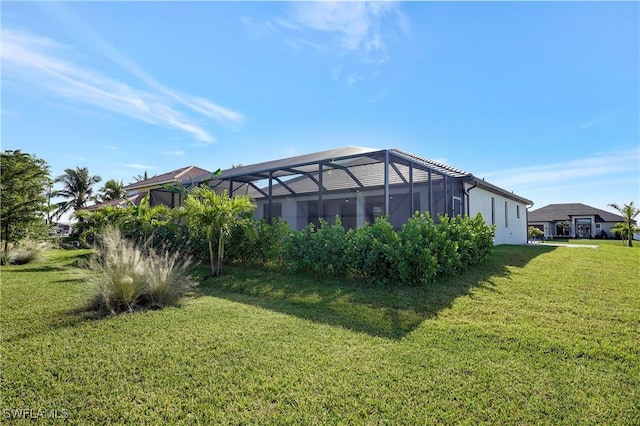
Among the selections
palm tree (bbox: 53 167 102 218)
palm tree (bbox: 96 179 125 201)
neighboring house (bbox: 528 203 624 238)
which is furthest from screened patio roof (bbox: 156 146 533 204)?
neighboring house (bbox: 528 203 624 238)

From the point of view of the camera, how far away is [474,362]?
317cm

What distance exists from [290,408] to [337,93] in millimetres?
10234

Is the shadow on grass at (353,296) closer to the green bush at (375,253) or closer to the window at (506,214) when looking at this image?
the green bush at (375,253)

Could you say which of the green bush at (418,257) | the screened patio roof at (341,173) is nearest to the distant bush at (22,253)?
the screened patio roof at (341,173)

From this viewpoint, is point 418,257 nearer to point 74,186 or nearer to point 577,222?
point 74,186

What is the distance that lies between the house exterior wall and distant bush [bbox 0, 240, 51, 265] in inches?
654

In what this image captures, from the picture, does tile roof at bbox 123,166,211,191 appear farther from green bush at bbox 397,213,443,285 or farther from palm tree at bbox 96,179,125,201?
palm tree at bbox 96,179,125,201

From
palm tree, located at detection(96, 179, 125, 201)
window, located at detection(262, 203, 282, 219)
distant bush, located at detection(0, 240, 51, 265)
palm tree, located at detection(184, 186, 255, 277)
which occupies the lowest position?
distant bush, located at detection(0, 240, 51, 265)

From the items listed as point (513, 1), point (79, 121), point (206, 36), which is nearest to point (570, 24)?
point (513, 1)

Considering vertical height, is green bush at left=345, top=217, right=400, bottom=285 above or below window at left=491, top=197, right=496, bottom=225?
below


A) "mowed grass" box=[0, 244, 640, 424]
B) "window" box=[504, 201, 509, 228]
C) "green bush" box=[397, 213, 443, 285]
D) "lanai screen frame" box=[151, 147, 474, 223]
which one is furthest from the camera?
"window" box=[504, 201, 509, 228]

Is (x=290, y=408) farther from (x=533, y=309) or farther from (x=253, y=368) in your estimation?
(x=533, y=309)

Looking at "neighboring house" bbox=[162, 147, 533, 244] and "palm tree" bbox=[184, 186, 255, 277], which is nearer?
"palm tree" bbox=[184, 186, 255, 277]

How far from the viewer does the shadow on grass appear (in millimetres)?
4508
